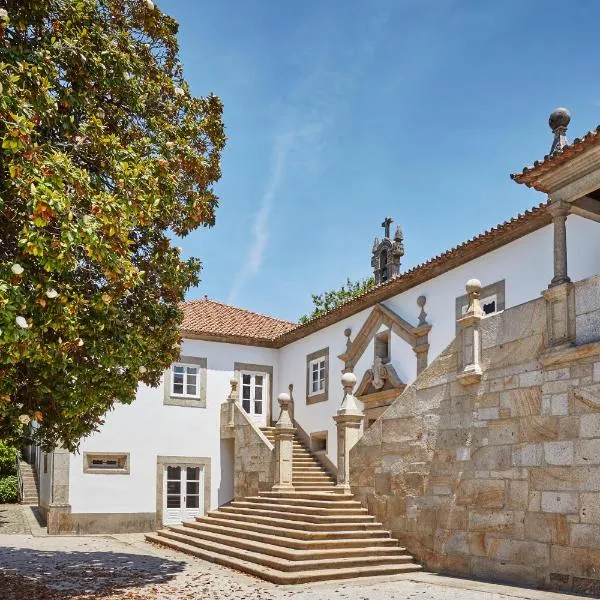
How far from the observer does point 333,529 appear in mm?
11133

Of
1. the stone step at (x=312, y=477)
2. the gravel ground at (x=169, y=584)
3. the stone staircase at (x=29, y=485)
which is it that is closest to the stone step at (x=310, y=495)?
the stone step at (x=312, y=477)

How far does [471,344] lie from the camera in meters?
10.0

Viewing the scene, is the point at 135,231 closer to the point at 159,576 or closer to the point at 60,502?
the point at 159,576

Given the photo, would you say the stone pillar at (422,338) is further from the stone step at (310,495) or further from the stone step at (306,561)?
the stone step at (306,561)

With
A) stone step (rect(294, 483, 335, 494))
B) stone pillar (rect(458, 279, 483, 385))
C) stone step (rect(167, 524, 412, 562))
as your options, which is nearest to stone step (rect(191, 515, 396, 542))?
stone step (rect(167, 524, 412, 562))

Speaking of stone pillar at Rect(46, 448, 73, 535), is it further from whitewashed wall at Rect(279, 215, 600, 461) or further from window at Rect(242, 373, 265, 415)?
whitewashed wall at Rect(279, 215, 600, 461)

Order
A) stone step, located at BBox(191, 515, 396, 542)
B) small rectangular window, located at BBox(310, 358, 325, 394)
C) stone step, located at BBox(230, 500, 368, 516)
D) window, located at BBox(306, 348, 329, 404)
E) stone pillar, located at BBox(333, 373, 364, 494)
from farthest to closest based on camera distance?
small rectangular window, located at BBox(310, 358, 325, 394)
window, located at BBox(306, 348, 329, 404)
stone pillar, located at BBox(333, 373, 364, 494)
stone step, located at BBox(230, 500, 368, 516)
stone step, located at BBox(191, 515, 396, 542)

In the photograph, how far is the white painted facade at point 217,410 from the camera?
1473cm

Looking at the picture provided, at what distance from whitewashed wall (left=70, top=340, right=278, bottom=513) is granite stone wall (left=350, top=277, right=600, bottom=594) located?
878 cm

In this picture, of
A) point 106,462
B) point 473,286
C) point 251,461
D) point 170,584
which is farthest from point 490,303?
point 106,462

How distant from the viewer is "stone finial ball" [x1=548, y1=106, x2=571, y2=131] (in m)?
9.13

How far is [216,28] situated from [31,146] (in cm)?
282

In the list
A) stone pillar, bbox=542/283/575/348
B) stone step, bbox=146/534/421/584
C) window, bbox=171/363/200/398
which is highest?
stone pillar, bbox=542/283/575/348

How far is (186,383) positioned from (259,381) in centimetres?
242
